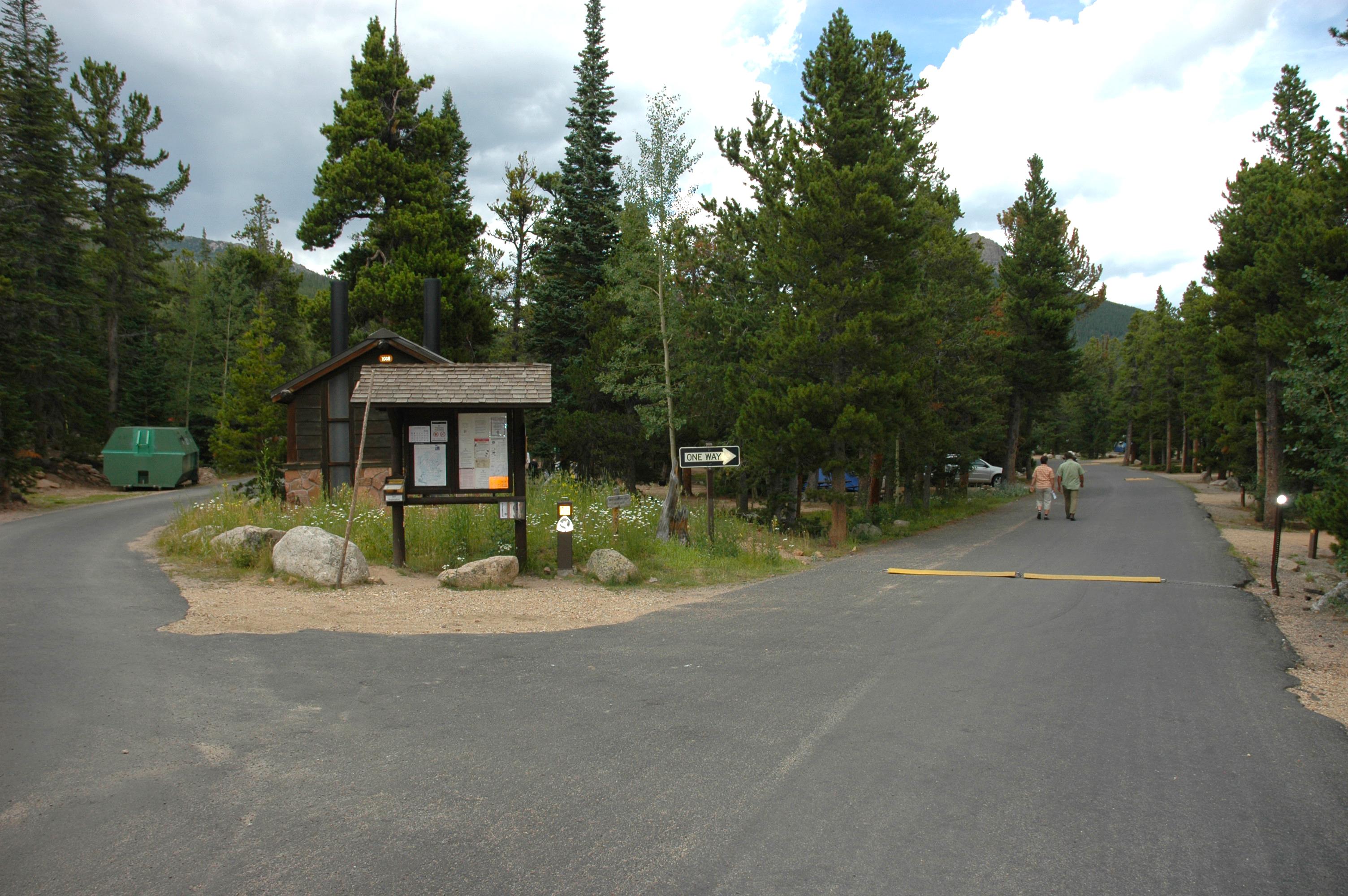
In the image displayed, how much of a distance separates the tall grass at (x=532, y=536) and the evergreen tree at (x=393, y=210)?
14688 millimetres

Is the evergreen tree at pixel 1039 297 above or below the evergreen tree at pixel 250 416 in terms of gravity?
above

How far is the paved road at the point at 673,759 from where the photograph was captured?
3609 millimetres

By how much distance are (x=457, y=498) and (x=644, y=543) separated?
3.40 metres

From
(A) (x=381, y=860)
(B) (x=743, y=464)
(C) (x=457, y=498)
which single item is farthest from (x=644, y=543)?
(A) (x=381, y=860)

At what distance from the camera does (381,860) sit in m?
3.65

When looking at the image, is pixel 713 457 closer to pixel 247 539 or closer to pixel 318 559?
pixel 318 559

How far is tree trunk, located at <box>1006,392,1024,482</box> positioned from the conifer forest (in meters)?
0.31

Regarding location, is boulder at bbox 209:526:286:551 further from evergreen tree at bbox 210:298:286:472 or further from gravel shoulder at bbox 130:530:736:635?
evergreen tree at bbox 210:298:286:472

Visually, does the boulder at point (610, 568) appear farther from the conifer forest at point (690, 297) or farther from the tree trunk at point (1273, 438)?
the tree trunk at point (1273, 438)

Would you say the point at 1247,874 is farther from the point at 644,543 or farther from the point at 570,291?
the point at 570,291

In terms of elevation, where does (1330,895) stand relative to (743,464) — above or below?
below

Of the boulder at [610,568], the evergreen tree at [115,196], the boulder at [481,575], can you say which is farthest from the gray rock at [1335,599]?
the evergreen tree at [115,196]

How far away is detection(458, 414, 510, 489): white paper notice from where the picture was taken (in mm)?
11781

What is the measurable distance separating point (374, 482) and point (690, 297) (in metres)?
9.08
